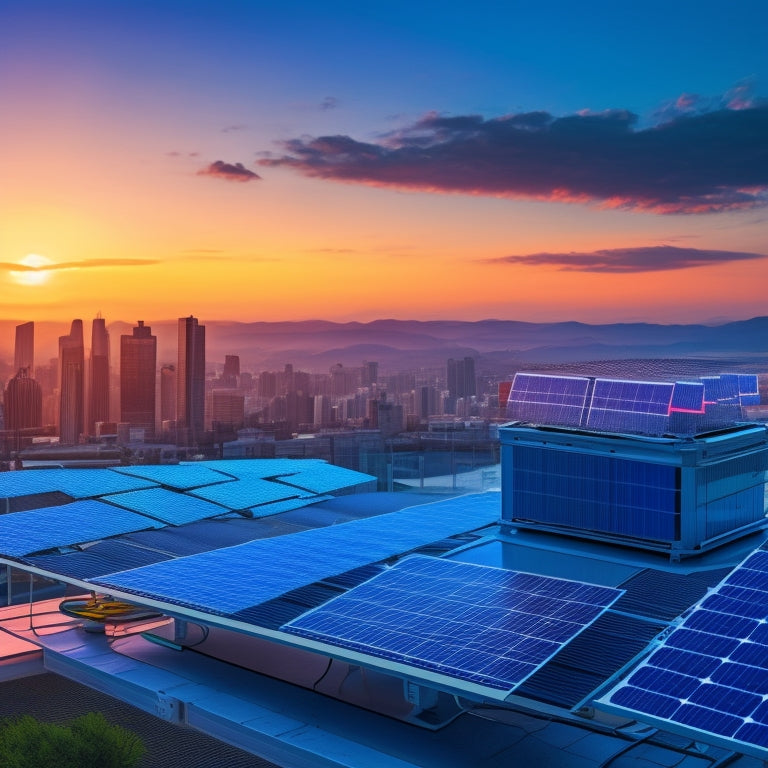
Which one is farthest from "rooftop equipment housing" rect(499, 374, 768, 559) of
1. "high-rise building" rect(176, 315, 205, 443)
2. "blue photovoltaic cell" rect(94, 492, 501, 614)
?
"high-rise building" rect(176, 315, 205, 443)

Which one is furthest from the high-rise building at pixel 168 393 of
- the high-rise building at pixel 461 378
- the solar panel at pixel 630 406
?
the solar panel at pixel 630 406

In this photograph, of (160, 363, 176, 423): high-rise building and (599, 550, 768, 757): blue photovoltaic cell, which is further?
(160, 363, 176, 423): high-rise building

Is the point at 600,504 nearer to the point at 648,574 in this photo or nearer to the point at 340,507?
the point at 648,574

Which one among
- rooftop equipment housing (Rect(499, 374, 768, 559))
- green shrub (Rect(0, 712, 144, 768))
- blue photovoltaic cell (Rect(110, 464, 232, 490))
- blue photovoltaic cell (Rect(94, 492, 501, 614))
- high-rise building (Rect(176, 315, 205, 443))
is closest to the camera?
green shrub (Rect(0, 712, 144, 768))

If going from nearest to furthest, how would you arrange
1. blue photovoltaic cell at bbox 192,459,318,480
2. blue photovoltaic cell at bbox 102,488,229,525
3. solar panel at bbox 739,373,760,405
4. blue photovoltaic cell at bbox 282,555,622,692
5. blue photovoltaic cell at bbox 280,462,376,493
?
blue photovoltaic cell at bbox 282,555,622,692
solar panel at bbox 739,373,760,405
blue photovoltaic cell at bbox 102,488,229,525
blue photovoltaic cell at bbox 280,462,376,493
blue photovoltaic cell at bbox 192,459,318,480

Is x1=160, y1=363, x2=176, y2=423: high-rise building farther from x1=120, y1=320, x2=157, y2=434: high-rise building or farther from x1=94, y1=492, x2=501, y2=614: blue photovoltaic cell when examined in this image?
x1=94, y1=492, x2=501, y2=614: blue photovoltaic cell

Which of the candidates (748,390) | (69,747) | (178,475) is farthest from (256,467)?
(69,747)

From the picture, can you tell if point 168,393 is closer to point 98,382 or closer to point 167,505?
point 98,382

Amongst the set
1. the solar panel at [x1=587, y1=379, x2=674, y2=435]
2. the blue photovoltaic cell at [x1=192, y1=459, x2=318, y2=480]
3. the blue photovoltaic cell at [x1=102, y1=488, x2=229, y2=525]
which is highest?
the solar panel at [x1=587, y1=379, x2=674, y2=435]
